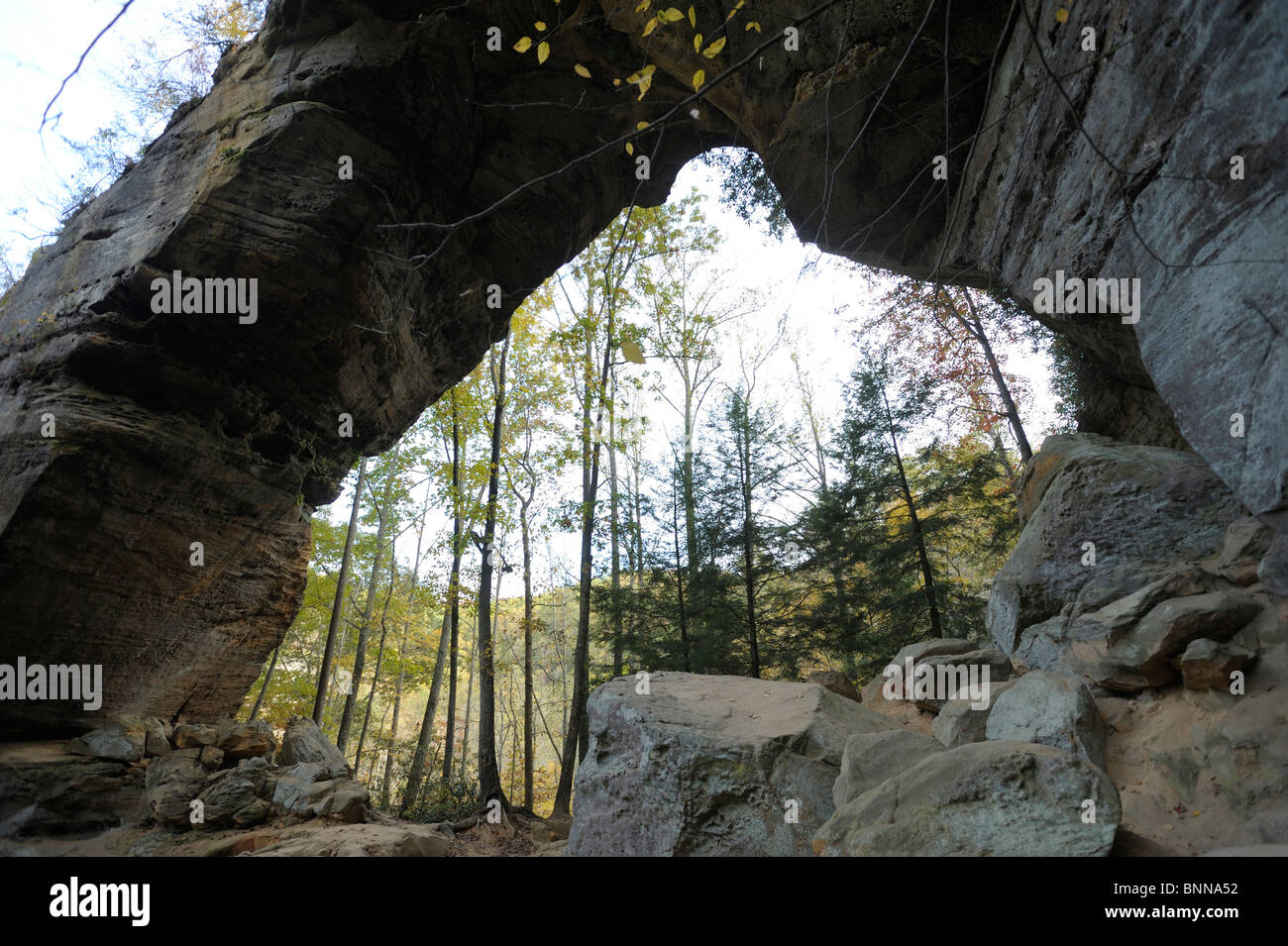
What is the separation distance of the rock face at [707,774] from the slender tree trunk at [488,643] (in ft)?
18.5

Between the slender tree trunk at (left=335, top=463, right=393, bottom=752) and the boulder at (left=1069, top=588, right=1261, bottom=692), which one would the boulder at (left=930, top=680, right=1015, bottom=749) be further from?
the slender tree trunk at (left=335, top=463, right=393, bottom=752)

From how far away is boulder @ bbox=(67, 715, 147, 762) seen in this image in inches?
265

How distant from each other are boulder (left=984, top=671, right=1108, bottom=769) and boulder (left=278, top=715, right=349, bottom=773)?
8085 millimetres

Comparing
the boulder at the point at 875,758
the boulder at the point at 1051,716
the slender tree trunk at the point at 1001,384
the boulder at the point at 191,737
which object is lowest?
the boulder at the point at 191,737

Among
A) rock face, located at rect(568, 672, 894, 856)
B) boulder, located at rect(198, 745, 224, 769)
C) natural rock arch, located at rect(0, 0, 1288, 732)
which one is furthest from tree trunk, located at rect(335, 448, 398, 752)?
rock face, located at rect(568, 672, 894, 856)

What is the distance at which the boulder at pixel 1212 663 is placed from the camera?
3438 millimetres

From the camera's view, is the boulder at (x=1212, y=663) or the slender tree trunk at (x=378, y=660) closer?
the boulder at (x=1212, y=663)

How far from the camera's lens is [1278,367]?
310cm

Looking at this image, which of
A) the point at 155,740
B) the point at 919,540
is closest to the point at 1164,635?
the point at 919,540

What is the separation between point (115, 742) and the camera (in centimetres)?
691

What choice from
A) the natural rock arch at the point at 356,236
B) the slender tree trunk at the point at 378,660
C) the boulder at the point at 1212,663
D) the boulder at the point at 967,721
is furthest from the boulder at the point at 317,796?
the slender tree trunk at the point at 378,660

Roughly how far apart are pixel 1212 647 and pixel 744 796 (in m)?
3.09

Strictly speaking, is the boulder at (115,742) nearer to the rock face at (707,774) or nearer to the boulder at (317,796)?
the boulder at (317,796)

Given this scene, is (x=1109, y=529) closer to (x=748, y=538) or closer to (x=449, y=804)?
(x=748, y=538)
